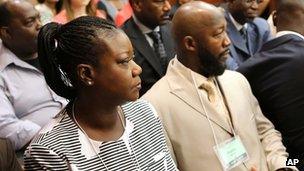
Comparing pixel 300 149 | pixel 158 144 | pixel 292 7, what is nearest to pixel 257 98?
pixel 300 149

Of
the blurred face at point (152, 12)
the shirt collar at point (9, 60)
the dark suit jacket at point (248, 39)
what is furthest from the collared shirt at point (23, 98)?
the dark suit jacket at point (248, 39)

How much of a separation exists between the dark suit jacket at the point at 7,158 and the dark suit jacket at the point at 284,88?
1.14m

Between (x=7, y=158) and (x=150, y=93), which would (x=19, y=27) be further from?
(x=7, y=158)

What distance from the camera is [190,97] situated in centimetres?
189

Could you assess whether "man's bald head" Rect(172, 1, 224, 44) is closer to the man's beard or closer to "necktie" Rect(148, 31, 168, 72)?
the man's beard

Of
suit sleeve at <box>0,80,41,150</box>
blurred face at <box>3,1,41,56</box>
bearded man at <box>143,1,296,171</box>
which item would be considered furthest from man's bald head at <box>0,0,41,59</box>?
bearded man at <box>143,1,296,171</box>

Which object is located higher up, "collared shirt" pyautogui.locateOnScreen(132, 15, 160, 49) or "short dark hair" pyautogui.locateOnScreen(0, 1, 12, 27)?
"short dark hair" pyautogui.locateOnScreen(0, 1, 12, 27)

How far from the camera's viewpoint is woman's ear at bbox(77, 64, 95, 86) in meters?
1.42

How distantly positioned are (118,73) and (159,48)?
129 cm

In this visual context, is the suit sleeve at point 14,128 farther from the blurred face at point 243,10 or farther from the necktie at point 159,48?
the blurred face at point 243,10

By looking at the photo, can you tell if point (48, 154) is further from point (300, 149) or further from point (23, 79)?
point (300, 149)

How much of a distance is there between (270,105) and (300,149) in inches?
8.9

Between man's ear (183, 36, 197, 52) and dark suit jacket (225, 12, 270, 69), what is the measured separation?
0.89 metres

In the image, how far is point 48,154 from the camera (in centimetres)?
134
